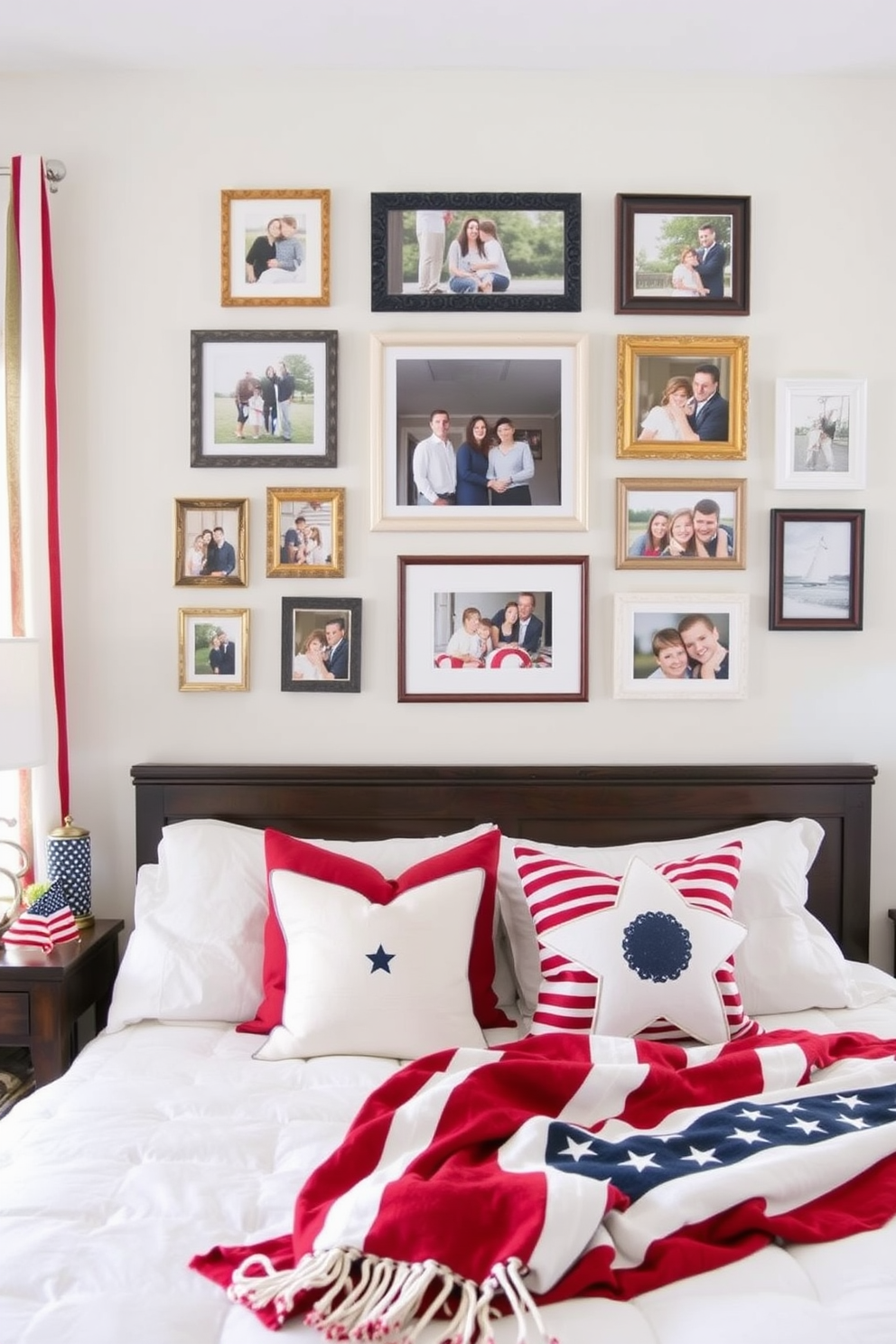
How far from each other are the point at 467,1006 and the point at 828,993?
2.52 feet

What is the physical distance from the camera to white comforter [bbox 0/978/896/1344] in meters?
1.03

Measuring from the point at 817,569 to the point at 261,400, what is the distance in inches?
57.4

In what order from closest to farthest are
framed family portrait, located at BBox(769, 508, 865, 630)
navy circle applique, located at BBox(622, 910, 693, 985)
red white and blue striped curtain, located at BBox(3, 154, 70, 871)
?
navy circle applique, located at BBox(622, 910, 693, 985), red white and blue striped curtain, located at BBox(3, 154, 70, 871), framed family portrait, located at BBox(769, 508, 865, 630)

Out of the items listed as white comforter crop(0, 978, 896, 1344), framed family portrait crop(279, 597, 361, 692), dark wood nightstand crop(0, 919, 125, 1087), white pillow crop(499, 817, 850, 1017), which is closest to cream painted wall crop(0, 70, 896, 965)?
framed family portrait crop(279, 597, 361, 692)

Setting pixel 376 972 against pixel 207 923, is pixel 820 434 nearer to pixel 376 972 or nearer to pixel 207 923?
pixel 376 972

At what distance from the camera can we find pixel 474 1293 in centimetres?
104

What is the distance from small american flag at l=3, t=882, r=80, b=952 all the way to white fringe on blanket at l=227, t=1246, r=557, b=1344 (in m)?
1.20

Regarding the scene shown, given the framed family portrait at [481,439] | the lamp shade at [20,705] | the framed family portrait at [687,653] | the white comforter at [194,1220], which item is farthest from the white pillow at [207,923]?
the framed family portrait at [481,439]

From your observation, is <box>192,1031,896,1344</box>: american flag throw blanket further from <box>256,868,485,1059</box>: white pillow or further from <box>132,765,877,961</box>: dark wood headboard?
<box>132,765,877,961</box>: dark wood headboard

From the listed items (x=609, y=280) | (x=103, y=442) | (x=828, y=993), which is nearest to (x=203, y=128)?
(x=103, y=442)

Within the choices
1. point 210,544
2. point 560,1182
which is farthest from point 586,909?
point 210,544

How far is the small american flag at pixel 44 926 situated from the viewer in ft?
6.93

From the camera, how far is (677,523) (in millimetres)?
2406

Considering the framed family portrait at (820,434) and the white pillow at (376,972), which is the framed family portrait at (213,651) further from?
the framed family portrait at (820,434)
